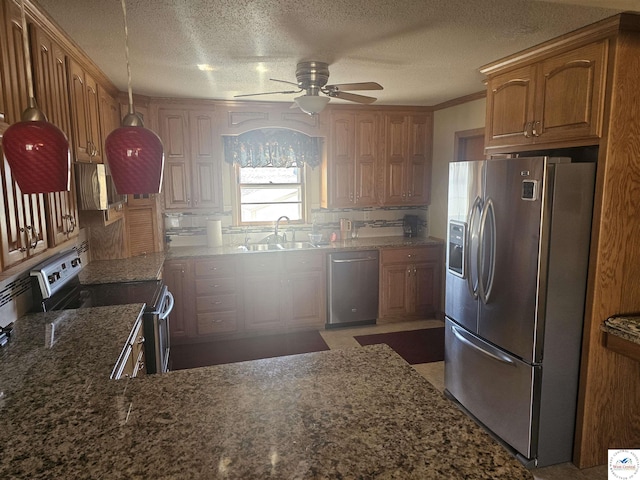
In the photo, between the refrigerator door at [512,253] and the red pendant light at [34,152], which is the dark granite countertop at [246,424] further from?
the refrigerator door at [512,253]

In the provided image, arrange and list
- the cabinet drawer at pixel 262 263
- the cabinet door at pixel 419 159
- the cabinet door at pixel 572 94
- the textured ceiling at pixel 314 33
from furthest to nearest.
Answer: the cabinet door at pixel 419 159 → the cabinet drawer at pixel 262 263 → the cabinet door at pixel 572 94 → the textured ceiling at pixel 314 33

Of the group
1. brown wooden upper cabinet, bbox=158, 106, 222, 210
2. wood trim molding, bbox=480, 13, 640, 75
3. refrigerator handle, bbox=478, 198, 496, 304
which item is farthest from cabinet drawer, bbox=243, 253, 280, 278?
wood trim molding, bbox=480, 13, 640, 75

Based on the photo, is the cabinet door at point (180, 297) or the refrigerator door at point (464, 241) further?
the cabinet door at point (180, 297)

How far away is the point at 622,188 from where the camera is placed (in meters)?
2.21

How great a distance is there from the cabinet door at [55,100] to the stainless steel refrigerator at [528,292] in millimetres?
2334

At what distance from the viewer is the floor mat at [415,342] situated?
3934mm

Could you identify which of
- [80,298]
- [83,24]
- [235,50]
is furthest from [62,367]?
[235,50]

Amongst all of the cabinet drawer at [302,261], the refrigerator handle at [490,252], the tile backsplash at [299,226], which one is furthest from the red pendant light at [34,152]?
the tile backsplash at [299,226]

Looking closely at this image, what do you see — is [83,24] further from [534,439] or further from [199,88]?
[534,439]

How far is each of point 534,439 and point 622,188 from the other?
56.4 inches

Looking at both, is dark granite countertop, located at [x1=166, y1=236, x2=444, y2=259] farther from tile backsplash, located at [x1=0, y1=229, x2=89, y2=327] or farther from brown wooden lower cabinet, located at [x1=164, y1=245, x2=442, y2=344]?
tile backsplash, located at [x1=0, y1=229, x2=89, y2=327]

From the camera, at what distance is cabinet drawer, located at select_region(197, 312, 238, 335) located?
4215 mm

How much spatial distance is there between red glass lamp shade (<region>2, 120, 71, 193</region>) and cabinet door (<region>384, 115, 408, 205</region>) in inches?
163

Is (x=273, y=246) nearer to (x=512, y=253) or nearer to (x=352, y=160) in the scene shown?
(x=352, y=160)
